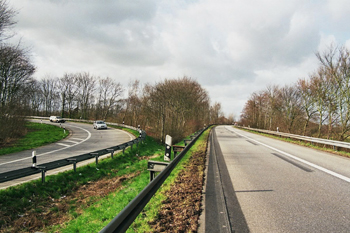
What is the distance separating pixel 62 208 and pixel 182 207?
477cm

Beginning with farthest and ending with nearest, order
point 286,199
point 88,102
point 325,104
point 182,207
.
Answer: point 88,102 < point 325,104 < point 286,199 < point 182,207

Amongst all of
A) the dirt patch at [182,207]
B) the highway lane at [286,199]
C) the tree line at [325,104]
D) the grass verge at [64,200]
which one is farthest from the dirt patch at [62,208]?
the tree line at [325,104]

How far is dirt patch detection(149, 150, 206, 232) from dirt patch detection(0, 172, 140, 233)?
3.32 m

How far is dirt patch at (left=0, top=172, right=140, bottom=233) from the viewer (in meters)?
5.52

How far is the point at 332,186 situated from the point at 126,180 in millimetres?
7545

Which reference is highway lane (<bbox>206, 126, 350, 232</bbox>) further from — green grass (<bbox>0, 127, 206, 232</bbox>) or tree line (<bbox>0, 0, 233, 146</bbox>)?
tree line (<bbox>0, 0, 233, 146</bbox>)

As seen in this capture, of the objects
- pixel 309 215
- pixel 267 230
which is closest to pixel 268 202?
pixel 309 215

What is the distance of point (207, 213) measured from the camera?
3.68m

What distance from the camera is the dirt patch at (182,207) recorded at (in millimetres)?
3271

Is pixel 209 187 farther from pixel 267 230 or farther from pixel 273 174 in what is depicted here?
pixel 273 174

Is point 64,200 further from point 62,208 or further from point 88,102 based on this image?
point 88,102

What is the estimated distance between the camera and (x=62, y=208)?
6715mm

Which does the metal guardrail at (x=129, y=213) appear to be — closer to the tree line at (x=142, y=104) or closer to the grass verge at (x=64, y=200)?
the grass verge at (x=64, y=200)

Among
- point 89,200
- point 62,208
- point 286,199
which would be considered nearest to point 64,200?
point 62,208
